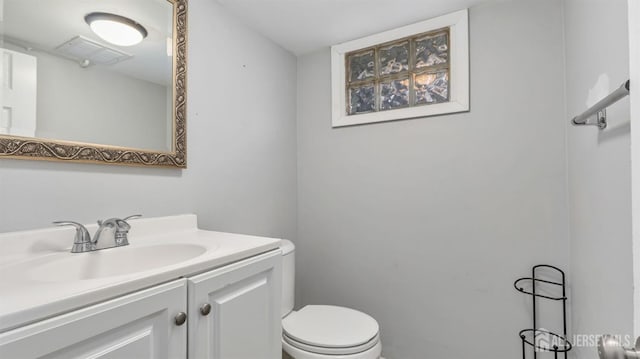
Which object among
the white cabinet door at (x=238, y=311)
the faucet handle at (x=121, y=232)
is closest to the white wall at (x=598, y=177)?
the white cabinet door at (x=238, y=311)

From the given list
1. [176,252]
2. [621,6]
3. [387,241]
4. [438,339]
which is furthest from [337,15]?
[438,339]

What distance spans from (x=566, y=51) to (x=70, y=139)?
2.00 m

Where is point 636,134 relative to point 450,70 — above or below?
below

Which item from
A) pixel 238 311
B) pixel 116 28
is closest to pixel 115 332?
pixel 238 311

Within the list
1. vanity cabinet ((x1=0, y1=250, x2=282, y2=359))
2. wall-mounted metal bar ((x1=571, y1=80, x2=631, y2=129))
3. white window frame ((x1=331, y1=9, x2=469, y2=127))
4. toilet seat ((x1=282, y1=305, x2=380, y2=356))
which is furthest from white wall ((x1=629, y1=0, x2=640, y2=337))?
white window frame ((x1=331, y1=9, x2=469, y2=127))

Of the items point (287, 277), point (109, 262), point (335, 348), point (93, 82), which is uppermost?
point (93, 82)

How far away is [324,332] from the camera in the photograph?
50.4 inches

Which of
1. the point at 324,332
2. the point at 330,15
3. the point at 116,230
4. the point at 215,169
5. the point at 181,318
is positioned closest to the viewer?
the point at 181,318

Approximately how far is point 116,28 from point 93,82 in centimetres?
24

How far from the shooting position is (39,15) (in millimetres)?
895

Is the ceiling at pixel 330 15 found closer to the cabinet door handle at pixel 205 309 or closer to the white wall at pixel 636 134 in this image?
the white wall at pixel 636 134

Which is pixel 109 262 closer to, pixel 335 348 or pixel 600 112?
pixel 335 348

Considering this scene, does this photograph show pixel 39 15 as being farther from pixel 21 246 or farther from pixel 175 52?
pixel 21 246

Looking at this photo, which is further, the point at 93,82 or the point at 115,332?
the point at 93,82
